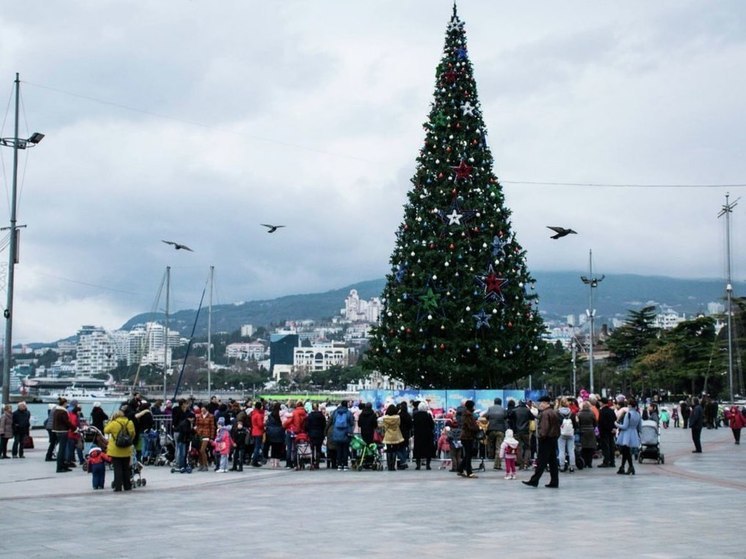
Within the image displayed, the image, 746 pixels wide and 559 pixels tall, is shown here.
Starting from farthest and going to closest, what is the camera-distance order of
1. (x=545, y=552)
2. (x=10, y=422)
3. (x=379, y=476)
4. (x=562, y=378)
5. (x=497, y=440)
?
1. (x=562, y=378)
2. (x=10, y=422)
3. (x=497, y=440)
4. (x=379, y=476)
5. (x=545, y=552)

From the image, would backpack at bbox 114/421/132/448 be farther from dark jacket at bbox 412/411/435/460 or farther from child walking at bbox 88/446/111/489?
dark jacket at bbox 412/411/435/460

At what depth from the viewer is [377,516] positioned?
575 inches

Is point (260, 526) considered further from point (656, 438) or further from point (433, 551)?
point (656, 438)

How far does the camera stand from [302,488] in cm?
1938

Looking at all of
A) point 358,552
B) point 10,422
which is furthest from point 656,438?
point 10,422

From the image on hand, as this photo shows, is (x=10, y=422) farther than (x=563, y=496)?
Yes

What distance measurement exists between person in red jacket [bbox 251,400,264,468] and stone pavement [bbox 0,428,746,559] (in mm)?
2379

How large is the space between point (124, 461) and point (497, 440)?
9.58 meters

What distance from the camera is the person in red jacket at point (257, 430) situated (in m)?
24.9

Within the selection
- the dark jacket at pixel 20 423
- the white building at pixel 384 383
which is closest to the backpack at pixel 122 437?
the dark jacket at pixel 20 423

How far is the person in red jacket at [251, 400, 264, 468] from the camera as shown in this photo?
81.8ft

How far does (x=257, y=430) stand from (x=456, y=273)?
12.0 m

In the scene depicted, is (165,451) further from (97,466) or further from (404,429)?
(404,429)

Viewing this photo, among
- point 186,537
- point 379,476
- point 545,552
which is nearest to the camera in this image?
point 545,552
